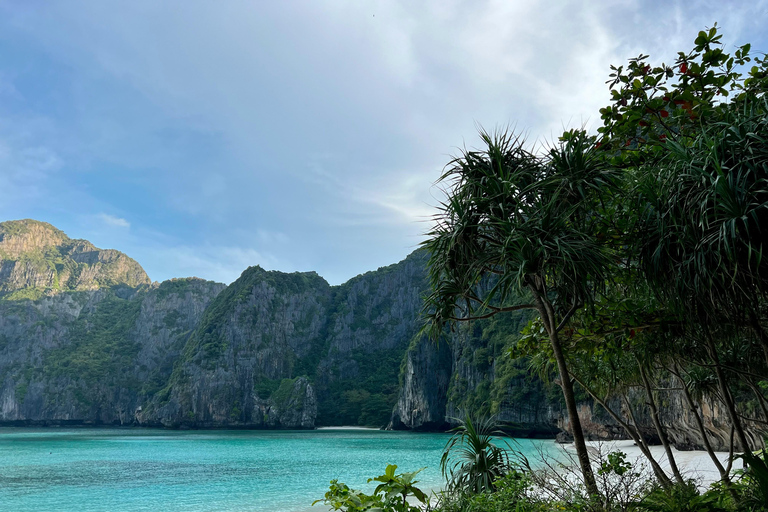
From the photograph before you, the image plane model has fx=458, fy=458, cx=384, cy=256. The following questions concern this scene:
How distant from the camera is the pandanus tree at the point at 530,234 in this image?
4.07 meters

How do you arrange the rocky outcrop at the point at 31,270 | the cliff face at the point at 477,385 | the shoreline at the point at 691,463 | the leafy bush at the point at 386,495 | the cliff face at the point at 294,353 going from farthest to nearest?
the rocky outcrop at the point at 31,270 < the cliff face at the point at 294,353 < the cliff face at the point at 477,385 < the shoreline at the point at 691,463 < the leafy bush at the point at 386,495

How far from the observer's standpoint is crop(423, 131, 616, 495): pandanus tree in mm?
4066

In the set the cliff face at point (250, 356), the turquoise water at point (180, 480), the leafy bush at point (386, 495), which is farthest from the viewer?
the cliff face at point (250, 356)

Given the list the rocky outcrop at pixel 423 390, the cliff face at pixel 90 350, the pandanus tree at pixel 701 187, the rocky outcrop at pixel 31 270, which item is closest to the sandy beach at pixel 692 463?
the pandanus tree at pixel 701 187

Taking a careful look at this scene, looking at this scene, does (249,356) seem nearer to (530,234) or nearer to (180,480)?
(180,480)

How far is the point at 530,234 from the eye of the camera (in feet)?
13.7

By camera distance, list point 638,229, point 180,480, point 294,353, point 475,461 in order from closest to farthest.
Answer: point 638,229, point 475,461, point 180,480, point 294,353

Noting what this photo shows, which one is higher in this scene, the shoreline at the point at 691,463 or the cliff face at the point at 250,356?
the cliff face at the point at 250,356

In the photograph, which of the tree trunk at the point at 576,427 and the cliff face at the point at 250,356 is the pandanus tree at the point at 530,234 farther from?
the cliff face at the point at 250,356

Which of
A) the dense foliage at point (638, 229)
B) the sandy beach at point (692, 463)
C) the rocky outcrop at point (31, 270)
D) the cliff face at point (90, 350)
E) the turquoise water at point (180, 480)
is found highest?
the rocky outcrop at point (31, 270)

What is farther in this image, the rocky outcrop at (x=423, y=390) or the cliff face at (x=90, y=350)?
the cliff face at (x=90, y=350)

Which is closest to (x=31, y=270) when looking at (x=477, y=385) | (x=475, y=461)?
(x=477, y=385)

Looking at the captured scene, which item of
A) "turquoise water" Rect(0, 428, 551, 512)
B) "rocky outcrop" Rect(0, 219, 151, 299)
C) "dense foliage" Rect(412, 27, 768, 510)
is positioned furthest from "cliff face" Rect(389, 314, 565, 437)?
"rocky outcrop" Rect(0, 219, 151, 299)

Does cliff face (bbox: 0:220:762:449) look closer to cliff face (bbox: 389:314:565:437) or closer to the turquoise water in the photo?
cliff face (bbox: 389:314:565:437)
